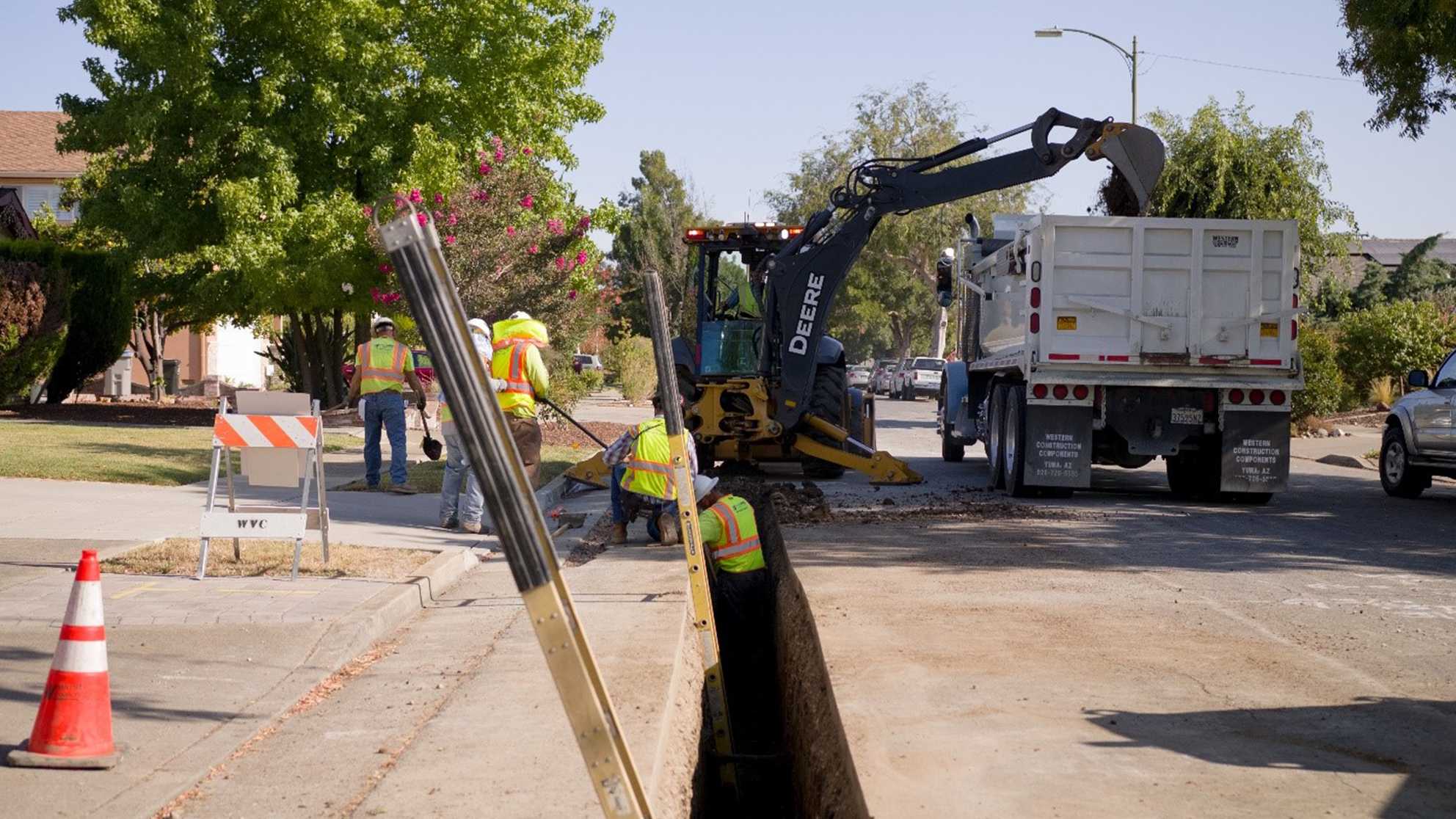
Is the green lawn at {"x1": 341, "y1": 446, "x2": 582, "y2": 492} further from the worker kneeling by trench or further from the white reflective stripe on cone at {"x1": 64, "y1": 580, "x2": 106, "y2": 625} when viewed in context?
the white reflective stripe on cone at {"x1": 64, "y1": 580, "x2": 106, "y2": 625}

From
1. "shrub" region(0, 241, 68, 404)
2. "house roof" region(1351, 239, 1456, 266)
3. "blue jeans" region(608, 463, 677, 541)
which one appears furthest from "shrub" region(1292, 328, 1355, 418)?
"house roof" region(1351, 239, 1456, 266)

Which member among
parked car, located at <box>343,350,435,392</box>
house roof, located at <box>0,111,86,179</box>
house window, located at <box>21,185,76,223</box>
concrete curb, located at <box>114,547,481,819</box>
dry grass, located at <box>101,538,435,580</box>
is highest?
house roof, located at <box>0,111,86,179</box>

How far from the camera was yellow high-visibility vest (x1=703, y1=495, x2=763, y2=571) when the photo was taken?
8953mm

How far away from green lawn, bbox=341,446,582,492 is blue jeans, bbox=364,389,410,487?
33cm

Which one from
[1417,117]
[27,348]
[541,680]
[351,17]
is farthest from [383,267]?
[541,680]

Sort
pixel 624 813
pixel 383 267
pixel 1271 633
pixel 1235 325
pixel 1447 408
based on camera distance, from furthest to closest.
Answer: pixel 383 267, pixel 1447 408, pixel 1235 325, pixel 1271 633, pixel 624 813

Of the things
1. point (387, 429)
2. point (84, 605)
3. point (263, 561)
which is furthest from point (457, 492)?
point (84, 605)

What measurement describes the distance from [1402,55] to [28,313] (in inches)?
758

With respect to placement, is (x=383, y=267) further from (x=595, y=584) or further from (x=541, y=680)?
(x=541, y=680)

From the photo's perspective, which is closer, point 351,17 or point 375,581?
point 375,581

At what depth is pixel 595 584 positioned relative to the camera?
8852 millimetres

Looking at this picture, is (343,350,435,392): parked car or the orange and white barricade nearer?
the orange and white barricade

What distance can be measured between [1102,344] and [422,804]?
10.3 m

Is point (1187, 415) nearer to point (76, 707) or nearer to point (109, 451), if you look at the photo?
point (76, 707)
